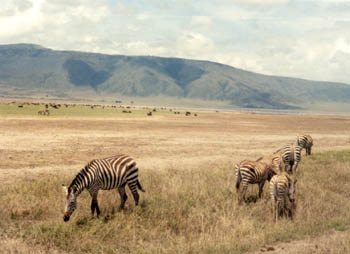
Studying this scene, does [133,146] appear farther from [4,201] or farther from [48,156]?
[4,201]

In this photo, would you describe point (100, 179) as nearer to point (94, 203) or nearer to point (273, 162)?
point (94, 203)

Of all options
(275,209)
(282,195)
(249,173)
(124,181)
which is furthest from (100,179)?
(275,209)

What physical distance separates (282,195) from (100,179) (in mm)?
5345

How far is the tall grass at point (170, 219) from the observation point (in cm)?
948

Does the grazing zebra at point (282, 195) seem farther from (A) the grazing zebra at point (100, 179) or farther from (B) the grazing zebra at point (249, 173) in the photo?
(A) the grazing zebra at point (100, 179)

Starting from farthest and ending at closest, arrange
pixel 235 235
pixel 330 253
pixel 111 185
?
pixel 111 185 < pixel 235 235 < pixel 330 253

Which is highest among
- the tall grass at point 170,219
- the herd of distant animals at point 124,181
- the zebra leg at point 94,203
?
the herd of distant animals at point 124,181

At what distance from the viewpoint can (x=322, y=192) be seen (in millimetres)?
14141

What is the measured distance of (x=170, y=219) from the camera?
11.3m

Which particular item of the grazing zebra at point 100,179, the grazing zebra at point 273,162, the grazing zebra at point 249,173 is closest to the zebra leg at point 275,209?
the grazing zebra at point 249,173

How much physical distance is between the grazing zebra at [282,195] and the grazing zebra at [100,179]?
14.0ft

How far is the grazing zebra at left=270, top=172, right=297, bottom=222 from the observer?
11.0 metres

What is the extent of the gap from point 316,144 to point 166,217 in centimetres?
2668

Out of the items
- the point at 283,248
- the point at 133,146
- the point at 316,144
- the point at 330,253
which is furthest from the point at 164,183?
the point at 316,144
